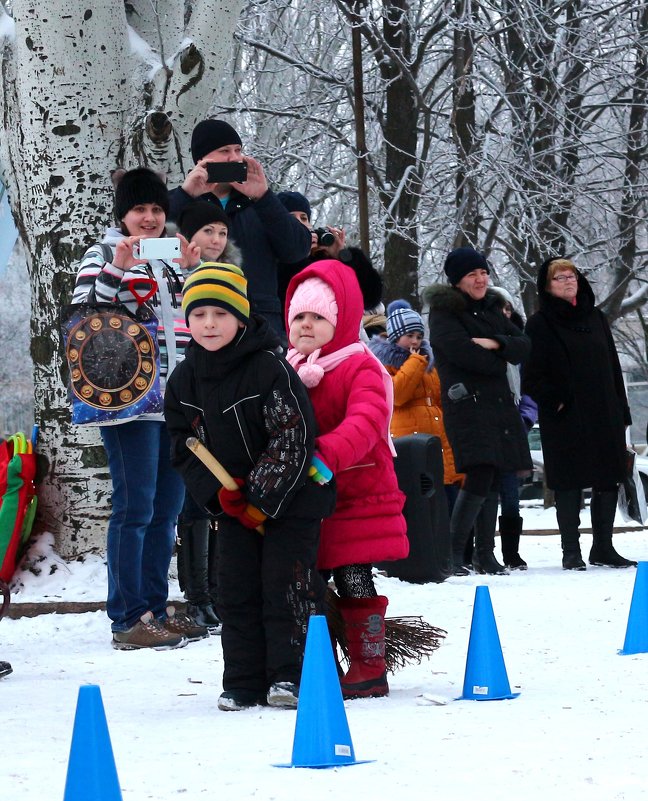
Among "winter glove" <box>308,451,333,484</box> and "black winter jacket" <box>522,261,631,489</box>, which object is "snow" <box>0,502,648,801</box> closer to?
"winter glove" <box>308,451,333,484</box>

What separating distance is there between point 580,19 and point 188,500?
446 inches

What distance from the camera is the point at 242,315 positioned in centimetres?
466

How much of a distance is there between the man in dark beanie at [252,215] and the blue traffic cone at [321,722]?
2.68m

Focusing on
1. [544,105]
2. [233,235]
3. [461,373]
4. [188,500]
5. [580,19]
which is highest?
[580,19]

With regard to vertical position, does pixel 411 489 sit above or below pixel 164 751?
above

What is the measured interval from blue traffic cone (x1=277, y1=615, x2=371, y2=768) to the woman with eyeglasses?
17.0ft

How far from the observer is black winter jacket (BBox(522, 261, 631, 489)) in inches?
347

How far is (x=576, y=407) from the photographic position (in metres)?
8.90

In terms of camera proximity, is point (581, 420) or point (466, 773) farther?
point (581, 420)

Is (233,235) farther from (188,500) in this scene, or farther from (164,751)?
(164,751)

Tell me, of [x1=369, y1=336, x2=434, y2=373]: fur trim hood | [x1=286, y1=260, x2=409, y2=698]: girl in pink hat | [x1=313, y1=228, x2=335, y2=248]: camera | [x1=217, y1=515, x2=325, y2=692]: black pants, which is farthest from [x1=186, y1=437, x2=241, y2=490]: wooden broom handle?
[x1=369, y1=336, x2=434, y2=373]: fur trim hood

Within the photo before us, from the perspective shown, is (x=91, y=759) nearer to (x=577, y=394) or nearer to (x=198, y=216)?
(x=198, y=216)

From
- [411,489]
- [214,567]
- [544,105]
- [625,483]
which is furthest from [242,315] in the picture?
[544,105]

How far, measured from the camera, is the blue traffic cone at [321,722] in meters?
3.55
